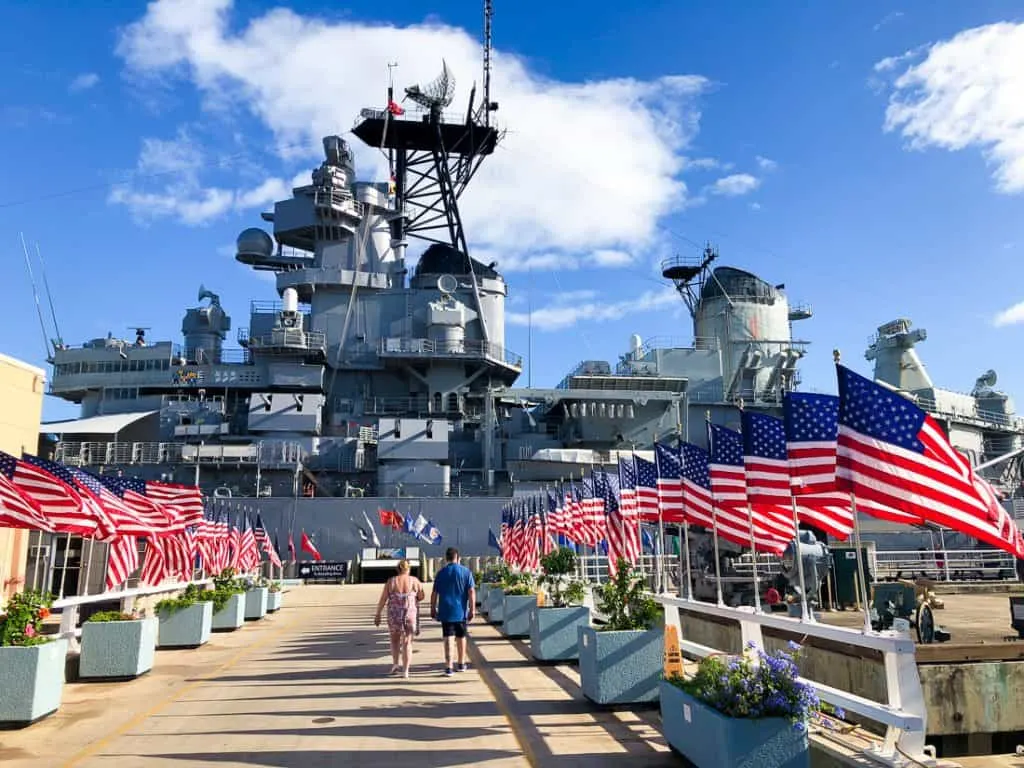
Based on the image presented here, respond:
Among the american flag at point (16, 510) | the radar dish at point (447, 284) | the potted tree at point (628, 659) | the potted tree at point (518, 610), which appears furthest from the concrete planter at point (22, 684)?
the radar dish at point (447, 284)

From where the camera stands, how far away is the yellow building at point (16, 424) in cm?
1502

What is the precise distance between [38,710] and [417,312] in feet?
125

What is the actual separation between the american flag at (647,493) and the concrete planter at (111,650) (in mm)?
8092

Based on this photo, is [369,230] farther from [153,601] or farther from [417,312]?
[153,601]

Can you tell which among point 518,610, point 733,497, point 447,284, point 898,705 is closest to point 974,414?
point 447,284

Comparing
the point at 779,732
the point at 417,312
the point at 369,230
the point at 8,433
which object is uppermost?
the point at 369,230

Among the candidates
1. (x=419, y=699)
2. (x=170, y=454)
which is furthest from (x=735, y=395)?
(x=419, y=699)

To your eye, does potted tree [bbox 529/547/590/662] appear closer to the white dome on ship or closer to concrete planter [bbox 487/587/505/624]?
concrete planter [bbox 487/587/505/624]

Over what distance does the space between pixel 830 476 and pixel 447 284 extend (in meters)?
38.0

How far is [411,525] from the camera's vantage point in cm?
2989

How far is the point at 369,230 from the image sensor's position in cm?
4722

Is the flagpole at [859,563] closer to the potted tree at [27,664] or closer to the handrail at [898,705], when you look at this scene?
the handrail at [898,705]

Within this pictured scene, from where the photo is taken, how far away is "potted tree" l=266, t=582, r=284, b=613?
21.4 m

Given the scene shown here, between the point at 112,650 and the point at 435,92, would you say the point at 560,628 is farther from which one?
the point at 435,92
